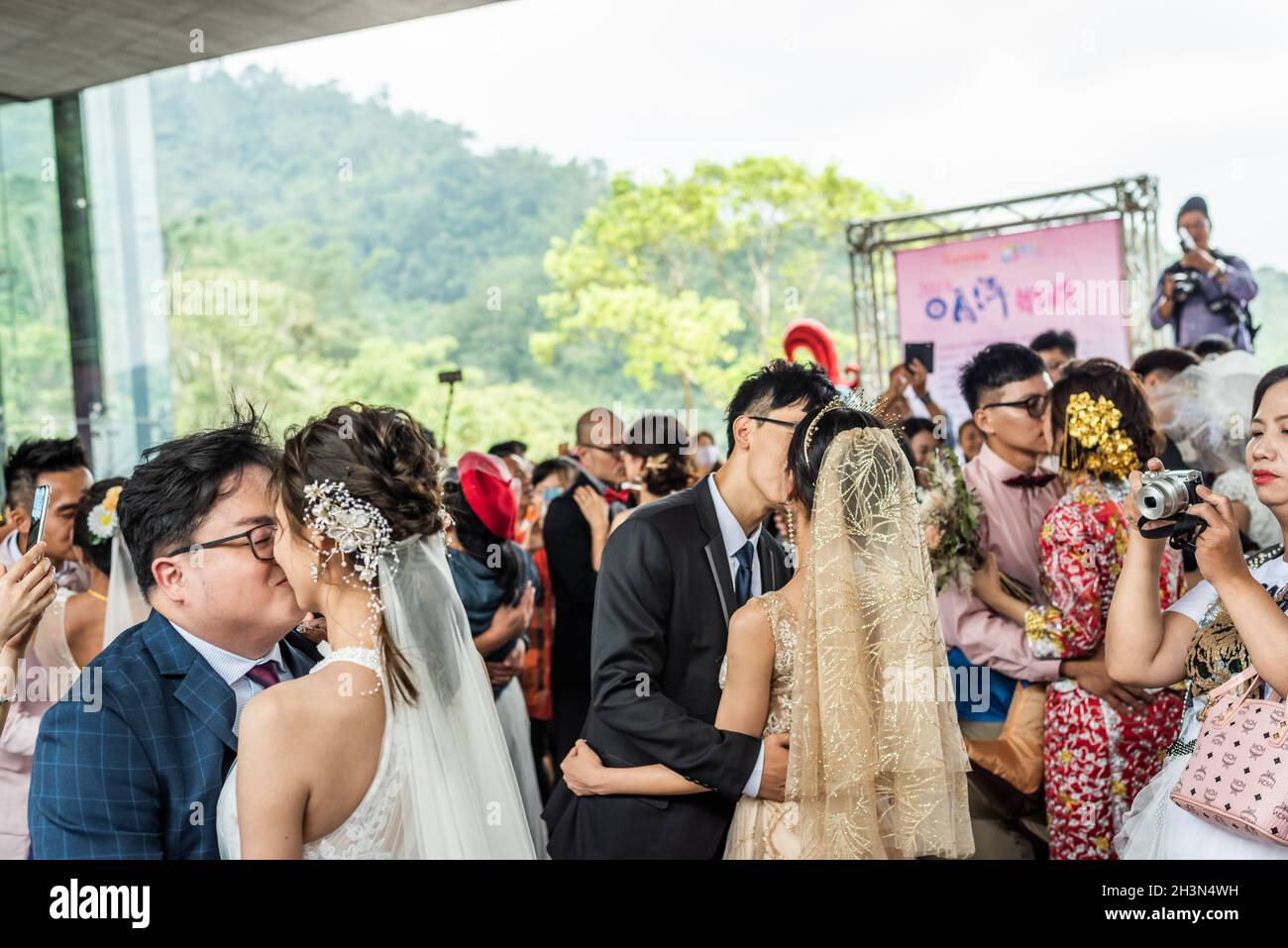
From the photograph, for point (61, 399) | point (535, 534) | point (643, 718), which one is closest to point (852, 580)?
point (643, 718)

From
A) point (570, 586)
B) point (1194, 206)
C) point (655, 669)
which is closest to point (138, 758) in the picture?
point (655, 669)

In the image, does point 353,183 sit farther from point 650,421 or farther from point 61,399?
point 650,421

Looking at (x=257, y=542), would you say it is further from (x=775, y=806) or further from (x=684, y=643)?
(x=775, y=806)

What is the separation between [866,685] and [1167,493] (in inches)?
23.9

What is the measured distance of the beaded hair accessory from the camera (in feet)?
5.39

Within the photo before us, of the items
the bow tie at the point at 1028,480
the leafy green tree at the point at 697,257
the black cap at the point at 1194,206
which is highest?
the leafy green tree at the point at 697,257

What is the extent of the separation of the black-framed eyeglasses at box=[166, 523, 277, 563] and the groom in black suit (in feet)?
2.05

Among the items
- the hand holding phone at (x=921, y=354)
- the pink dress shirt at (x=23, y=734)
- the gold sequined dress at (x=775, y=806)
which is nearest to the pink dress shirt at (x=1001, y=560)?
the gold sequined dress at (x=775, y=806)

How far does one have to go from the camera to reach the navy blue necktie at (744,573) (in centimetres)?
225

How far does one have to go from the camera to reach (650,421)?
12.2 ft

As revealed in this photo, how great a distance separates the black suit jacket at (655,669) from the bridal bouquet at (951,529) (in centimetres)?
96

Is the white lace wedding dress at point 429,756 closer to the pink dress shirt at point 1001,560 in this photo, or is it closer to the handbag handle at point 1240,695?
the handbag handle at point 1240,695
